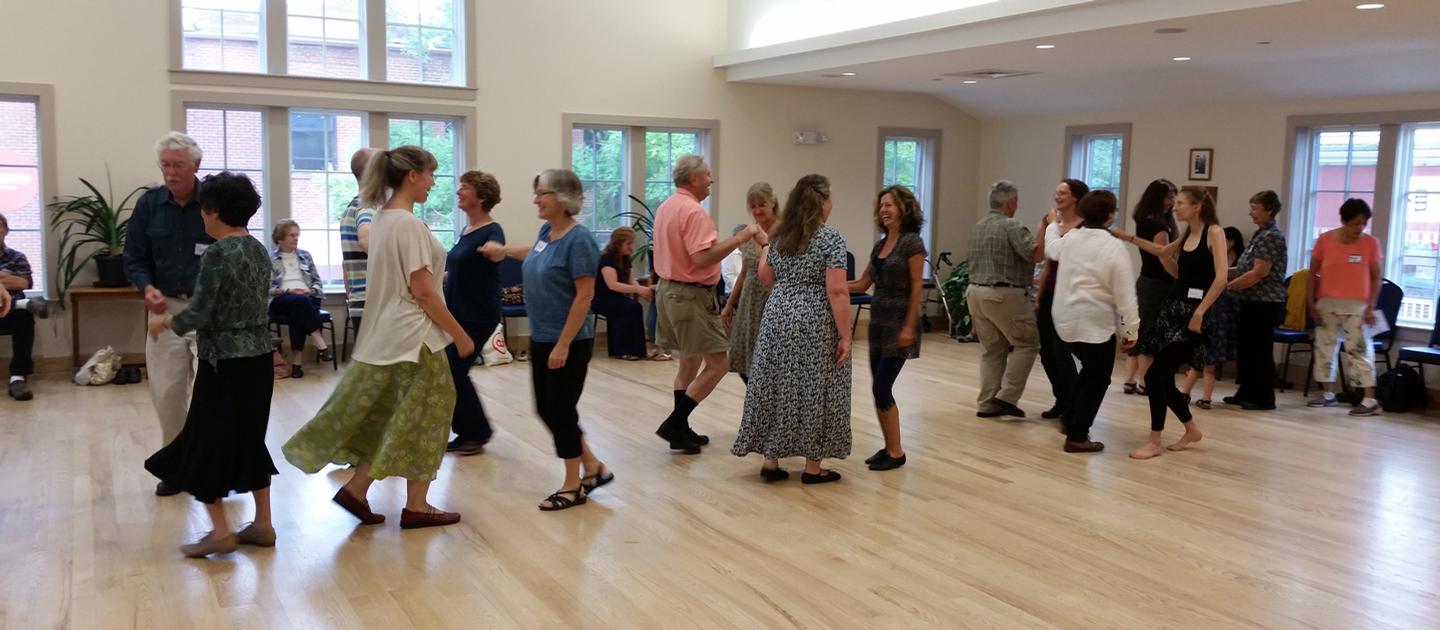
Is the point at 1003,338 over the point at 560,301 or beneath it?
beneath

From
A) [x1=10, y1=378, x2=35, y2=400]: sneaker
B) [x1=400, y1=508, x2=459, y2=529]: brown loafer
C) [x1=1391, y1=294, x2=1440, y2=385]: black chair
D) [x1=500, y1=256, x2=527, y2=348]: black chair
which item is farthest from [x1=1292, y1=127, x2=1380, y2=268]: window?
[x1=10, y1=378, x2=35, y2=400]: sneaker

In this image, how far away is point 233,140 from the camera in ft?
28.8

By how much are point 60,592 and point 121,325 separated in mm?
5228

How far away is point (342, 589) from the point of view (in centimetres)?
375

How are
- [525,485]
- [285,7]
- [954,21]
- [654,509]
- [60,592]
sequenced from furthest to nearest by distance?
1. [285,7]
2. [954,21]
3. [525,485]
4. [654,509]
5. [60,592]

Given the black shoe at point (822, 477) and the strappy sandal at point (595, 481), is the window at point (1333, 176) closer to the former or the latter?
the black shoe at point (822, 477)

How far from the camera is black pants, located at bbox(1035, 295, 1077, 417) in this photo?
21.7 ft

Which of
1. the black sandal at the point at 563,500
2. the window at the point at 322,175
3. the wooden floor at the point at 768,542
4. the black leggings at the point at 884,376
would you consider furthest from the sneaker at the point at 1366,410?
the window at the point at 322,175

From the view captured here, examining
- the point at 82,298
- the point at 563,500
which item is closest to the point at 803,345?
the point at 563,500

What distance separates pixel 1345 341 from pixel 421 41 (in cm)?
712

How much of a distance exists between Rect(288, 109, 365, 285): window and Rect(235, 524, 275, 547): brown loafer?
207 inches

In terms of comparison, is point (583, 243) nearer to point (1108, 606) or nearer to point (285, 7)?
point (1108, 606)

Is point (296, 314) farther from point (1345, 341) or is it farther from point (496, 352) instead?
point (1345, 341)

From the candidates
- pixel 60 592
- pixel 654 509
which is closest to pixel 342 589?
pixel 60 592
